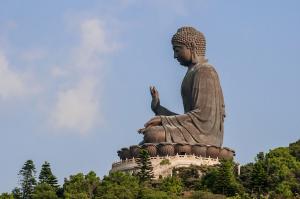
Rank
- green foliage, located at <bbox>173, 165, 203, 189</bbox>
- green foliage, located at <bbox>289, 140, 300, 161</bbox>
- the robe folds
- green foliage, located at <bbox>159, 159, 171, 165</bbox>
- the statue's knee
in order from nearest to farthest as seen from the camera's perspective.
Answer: green foliage, located at <bbox>173, 165, 203, 189</bbox> < green foliage, located at <bbox>159, 159, 171, 165</bbox> < green foliage, located at <bbox>289, 140, 300, 161</bbox> < the statue's knee < the robe folds

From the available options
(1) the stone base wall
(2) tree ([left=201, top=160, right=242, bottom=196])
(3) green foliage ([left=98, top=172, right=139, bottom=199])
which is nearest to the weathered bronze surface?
(1) the stone base wall

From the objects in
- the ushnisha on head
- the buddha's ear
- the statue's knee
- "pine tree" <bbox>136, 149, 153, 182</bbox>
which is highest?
the ushnisha on head

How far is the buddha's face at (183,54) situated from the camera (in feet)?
254

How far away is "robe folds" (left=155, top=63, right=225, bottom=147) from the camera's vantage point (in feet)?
245

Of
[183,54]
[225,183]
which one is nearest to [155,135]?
[183,54]

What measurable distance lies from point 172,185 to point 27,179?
7741 mm

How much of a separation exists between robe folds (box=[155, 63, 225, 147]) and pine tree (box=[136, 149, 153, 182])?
663 centimetres

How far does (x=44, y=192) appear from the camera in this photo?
62.2 meters

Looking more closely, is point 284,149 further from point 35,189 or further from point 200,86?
point 35,189

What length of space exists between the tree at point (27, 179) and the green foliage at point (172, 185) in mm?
6618

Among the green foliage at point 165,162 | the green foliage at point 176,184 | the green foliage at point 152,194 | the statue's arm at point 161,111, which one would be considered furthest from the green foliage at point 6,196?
the statue's arm at point 161,111

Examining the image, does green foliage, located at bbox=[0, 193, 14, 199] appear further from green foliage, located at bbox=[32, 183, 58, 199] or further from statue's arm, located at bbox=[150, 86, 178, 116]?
statue's arm, located at bbox=[150, 86, 178, 116]

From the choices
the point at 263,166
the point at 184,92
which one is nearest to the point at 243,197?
the point at 263,166

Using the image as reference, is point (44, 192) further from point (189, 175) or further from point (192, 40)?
point (192, 40)
